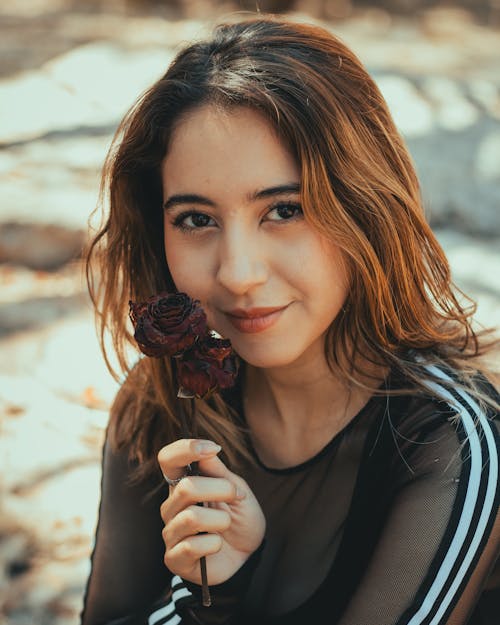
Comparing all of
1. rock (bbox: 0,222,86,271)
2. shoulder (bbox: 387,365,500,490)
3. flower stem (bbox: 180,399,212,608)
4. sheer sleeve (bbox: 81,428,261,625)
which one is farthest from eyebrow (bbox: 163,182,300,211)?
rock (bbox: 0,222,86,271)

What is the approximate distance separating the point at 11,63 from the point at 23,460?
413 centimetres

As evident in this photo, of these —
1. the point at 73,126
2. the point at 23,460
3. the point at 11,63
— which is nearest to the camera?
the point at 23,460

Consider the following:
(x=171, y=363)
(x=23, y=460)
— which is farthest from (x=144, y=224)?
(x=23, y=460)

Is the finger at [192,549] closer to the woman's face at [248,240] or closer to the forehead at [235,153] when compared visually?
the woman's face at [248,240]

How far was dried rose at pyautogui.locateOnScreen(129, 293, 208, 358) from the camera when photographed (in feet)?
5.03

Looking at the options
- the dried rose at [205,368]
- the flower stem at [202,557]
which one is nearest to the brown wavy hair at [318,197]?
the flower stem at [202,557]

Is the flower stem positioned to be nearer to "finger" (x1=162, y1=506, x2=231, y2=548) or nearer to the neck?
"finger" (x1=162, y1=506, x2=231, y2=548)

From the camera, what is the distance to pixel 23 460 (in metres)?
3.57

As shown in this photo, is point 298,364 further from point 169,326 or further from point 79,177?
point 79,177

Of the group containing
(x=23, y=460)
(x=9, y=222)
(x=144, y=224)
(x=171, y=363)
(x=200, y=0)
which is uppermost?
(x=200, y=0)

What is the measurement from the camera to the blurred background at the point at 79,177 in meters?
3.32

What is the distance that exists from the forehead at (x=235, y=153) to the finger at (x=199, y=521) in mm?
718

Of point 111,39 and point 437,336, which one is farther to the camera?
point 111,39

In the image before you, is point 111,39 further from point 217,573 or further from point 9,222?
point 217,573
